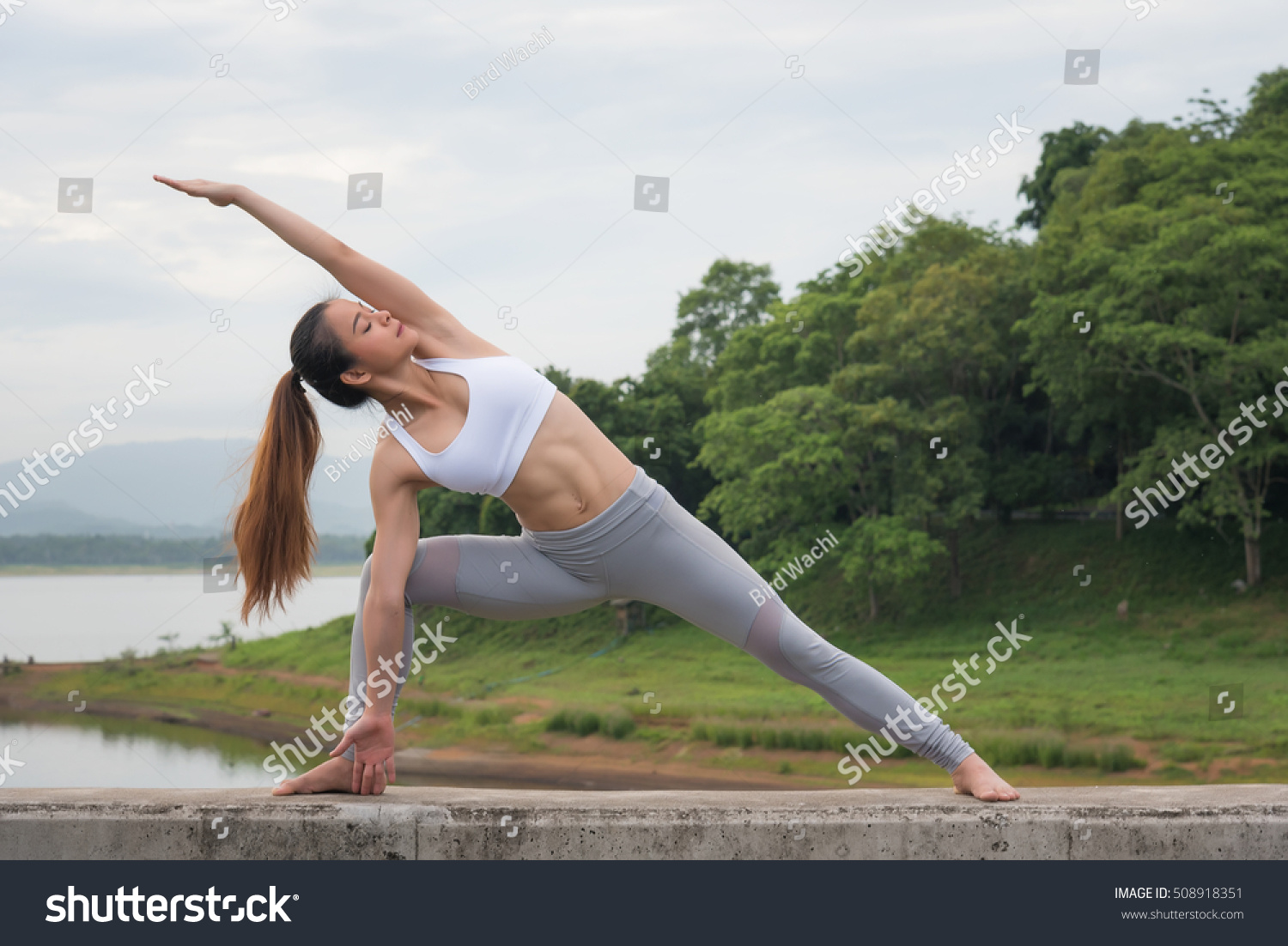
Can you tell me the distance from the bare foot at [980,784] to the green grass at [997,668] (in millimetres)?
20115

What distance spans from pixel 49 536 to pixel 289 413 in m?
57.8

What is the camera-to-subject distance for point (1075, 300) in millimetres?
27516

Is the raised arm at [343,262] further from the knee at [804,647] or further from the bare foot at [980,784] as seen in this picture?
the bare foot at [980,784]

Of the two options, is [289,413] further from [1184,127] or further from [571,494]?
[1184,127]

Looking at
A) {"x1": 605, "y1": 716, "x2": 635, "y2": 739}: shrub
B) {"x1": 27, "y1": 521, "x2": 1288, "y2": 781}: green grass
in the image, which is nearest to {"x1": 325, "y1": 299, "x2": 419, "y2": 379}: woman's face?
{"x1": 27, "y1": 521, "x2": 1288, "y2": 781}: green grass

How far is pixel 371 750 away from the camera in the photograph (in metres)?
3.38

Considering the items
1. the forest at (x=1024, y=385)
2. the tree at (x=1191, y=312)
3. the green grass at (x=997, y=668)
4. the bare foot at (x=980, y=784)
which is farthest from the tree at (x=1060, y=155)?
the bare foot at (x=980, y=784)

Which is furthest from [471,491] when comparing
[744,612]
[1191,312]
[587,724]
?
[587,724]

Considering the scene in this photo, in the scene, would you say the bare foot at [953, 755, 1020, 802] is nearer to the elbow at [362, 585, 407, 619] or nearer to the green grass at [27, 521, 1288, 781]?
the elbow at [362, 585, 407, 619]

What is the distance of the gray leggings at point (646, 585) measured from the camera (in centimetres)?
340

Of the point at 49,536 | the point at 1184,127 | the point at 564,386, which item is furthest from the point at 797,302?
the point at 49,536

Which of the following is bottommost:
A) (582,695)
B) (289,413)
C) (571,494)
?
(582,695)

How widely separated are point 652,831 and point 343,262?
1.87m

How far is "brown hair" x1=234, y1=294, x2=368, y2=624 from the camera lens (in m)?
3.45
